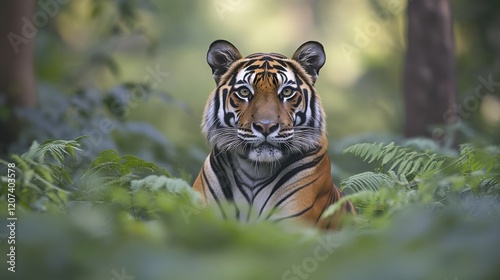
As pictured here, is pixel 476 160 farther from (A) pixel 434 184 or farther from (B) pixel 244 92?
(B) pixel 244 92

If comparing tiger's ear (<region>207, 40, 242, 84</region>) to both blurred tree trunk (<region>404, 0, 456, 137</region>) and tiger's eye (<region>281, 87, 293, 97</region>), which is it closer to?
tiger's eye (<region>281, 87, 293, 97</region>)

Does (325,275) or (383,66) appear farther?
(383,66)

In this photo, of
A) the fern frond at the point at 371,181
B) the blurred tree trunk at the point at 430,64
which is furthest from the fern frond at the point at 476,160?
the blurred tree trunk at the point at 430,64

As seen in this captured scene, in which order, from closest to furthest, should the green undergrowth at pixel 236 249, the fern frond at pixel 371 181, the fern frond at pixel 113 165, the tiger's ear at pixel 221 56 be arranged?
the green undergrowth at pixel 236 249 < the fern frond at pixel 113 165 < the fern frond at pixel 371 181 < the tiger's ear at pixel 221 56

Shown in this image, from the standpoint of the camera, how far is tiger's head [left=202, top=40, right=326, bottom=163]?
3.87 meters

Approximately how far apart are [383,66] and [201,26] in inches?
273

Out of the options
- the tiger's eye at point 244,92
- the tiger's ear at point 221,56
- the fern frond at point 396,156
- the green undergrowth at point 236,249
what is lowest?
the green undergrowth at point 236,249

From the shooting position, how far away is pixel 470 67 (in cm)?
1335

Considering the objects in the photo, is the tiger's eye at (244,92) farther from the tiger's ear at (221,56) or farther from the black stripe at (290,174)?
the black stripe at (290,174)

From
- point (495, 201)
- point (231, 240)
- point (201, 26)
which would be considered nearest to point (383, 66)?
point (201, 26)

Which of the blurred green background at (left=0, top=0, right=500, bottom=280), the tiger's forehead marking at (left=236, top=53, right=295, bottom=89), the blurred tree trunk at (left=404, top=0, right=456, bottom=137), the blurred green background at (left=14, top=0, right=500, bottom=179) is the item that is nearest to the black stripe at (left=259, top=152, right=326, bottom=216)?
the blurred green background at (left=0, top=0, right=500, bottom=280)

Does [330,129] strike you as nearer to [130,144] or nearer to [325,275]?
[130,144]

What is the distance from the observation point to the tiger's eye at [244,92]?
159 inches

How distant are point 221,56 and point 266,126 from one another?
60 centimetres
